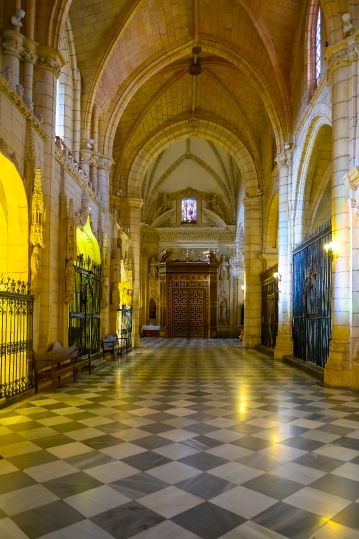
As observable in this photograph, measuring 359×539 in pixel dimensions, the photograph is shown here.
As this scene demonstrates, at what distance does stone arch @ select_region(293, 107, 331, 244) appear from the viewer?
1262 cm

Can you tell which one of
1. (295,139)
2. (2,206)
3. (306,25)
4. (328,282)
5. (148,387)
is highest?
(306,25)

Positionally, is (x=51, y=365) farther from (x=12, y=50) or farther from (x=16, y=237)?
(x=12, y=50)

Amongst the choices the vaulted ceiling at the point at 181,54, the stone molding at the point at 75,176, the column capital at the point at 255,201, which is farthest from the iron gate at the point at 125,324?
the column capital at the point at 255,201

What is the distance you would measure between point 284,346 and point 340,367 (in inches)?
239

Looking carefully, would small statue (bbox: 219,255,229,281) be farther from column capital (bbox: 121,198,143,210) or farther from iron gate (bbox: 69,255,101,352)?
iron gate (bbox: 69,255,101,352)

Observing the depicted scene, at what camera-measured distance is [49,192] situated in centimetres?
977

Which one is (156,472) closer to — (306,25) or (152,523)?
(152,523)

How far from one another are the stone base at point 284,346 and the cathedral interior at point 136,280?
65 millimetres

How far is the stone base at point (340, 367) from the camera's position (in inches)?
357

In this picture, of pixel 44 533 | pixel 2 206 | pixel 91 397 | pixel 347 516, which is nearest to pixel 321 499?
pixel 347 516

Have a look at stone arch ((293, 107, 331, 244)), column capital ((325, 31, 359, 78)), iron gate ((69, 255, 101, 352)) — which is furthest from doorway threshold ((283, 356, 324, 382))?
column capital ((325, 31, 359, 78))

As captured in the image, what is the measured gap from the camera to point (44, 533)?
3.03m

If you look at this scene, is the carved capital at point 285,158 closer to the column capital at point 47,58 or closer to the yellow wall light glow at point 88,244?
the yellow wall light glow at point 88,244

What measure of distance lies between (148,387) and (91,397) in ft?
4.57
